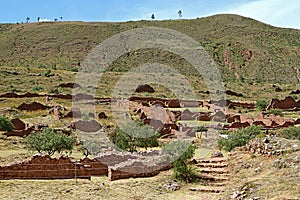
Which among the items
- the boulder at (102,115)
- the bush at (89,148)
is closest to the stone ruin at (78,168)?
the bush at (89,148)

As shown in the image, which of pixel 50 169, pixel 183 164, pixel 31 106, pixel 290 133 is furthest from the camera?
pixel 31 106

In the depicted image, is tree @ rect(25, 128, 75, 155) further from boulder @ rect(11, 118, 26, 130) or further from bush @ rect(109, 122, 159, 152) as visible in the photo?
boulder @ rect(11, 118, 26, 130)

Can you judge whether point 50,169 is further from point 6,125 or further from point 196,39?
point 196,39

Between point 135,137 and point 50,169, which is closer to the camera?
point 50,169

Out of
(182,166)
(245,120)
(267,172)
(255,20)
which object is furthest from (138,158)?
(255,20)

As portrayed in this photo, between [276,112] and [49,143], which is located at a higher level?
[276,112]

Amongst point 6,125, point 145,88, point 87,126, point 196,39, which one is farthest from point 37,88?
point 196,39

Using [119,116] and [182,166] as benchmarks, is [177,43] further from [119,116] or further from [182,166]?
[182,166]

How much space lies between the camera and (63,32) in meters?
105

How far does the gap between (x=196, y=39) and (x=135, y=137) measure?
75.8m

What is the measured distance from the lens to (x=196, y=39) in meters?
98.4

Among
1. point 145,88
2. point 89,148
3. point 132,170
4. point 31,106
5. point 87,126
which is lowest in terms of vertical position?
point 89,148

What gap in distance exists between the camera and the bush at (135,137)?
23483 millimetres

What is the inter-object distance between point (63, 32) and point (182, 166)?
94.5 meters
